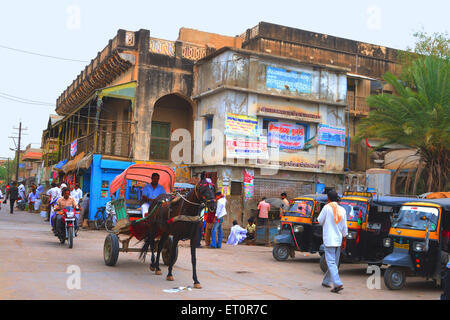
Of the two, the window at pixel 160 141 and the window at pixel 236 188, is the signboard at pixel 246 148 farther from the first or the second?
the window at pixel 160 141

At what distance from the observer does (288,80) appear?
24938 mm

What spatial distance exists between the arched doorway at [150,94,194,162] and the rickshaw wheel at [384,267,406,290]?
728 inches

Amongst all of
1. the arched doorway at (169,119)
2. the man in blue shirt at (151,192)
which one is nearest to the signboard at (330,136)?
the arched doorway at (169,119)

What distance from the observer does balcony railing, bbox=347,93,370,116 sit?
27406mm

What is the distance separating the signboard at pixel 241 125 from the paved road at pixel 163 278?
31.3ft

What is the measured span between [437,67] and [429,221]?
1198 centimetres

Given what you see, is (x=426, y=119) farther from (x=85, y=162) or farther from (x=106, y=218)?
(x=85, y=162)

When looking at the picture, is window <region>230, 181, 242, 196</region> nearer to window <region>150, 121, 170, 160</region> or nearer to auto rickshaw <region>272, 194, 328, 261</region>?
window <region>150, 121, 170, 160</region>

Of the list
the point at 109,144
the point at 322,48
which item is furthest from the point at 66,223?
the point at 322,48

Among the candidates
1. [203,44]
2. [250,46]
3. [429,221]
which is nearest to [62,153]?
[203,44]

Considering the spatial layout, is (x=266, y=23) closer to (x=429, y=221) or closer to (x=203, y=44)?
(x=203, y=44)

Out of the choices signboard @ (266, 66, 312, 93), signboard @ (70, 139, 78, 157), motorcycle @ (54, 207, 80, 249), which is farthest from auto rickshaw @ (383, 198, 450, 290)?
signboard @ (70, 139, 78, 157)

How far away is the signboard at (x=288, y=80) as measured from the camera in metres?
24.5

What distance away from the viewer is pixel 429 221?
33.9ft
